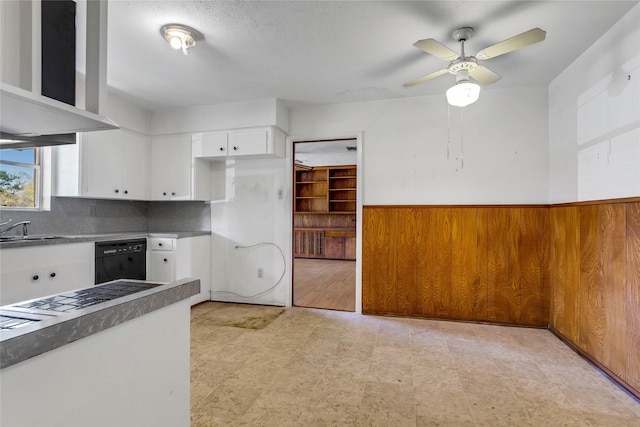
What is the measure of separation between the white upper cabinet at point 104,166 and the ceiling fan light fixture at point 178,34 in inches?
68.0

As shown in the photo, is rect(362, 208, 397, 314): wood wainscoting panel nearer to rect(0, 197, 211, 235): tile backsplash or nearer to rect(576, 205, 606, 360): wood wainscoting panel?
rect(576, 205, 606, 360): wood wainscoting panel

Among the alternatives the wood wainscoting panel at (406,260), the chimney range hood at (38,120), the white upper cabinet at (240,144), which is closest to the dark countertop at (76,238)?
the white upper cabinet at (240,144)

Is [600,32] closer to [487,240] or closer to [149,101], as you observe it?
[487,240]

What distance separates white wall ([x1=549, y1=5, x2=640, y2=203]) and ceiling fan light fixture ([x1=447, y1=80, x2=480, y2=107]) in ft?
3.29

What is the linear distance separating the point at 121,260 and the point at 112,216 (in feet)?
2.92

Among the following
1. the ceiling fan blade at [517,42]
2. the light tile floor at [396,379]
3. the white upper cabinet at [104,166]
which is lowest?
the light tile floor at [396,379]

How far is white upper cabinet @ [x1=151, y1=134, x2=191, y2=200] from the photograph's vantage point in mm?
3969

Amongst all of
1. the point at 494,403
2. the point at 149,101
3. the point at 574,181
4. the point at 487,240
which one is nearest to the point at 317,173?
the point at 149,101

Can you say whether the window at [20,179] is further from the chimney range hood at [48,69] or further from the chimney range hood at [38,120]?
the chimney range hood at [48,69]

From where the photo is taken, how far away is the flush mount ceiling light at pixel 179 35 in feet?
7.31

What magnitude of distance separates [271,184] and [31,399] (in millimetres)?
3408

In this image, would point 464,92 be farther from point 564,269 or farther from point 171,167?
point 171,167

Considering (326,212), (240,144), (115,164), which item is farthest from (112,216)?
(326,212)

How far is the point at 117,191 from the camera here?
11.9 ft
